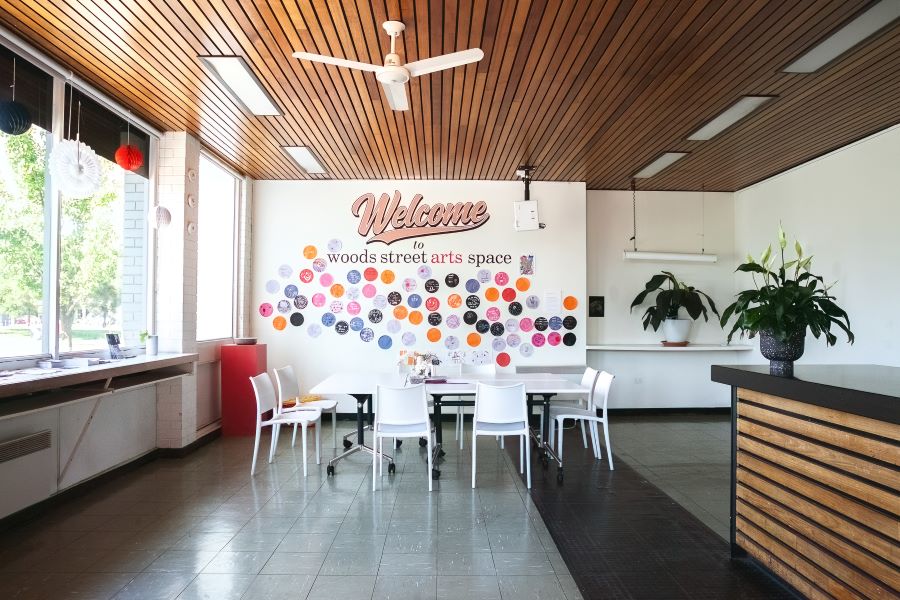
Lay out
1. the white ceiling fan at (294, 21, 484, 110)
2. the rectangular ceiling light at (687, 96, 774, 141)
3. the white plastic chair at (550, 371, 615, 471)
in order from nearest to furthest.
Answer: the white ceiling fan at (294, 21, 484, 110)
the rectangular ceiling light at (687, 96, 774, 141)
the white plastic chair at (550, 371, 615, 471)

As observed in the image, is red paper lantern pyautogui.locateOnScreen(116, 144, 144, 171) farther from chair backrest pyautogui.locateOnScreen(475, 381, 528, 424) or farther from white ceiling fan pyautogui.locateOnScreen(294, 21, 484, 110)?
chair backrest pyautogui.locateOnScreen(475, 381, 528, 424)

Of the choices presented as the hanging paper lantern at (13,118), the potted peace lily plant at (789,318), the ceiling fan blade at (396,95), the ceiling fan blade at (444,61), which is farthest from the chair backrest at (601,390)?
the hanging paper lantern at (13,118)

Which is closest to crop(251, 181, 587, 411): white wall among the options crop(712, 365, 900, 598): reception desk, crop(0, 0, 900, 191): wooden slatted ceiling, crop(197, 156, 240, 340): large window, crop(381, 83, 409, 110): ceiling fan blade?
crop(197, 156, 240, 340): large window

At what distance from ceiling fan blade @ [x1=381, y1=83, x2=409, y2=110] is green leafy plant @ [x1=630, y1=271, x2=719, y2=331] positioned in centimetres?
485

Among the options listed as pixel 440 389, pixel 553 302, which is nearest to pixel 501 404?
pixel 440 389

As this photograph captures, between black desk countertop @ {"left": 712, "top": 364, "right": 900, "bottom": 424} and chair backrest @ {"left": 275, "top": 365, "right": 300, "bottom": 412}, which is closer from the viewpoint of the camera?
black desk countertop @ {"left": 712, "top": 364, "right": 900, "bottom": 424}

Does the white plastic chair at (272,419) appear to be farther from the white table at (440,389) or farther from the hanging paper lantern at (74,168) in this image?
the hanging paper lantern at (74,168)

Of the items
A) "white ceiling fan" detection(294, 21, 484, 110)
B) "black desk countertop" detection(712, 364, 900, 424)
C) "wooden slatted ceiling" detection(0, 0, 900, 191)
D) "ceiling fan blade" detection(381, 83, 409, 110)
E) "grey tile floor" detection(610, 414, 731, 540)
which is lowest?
"grey tile floor" detection(610, 414, 731, 540)

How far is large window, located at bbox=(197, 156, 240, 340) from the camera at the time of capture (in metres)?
6.66

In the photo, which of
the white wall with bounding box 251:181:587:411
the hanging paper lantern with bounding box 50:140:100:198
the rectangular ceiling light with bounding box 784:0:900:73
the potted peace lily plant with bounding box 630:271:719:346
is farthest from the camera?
the potted peace lily plant with bounding box 630:271:719:346

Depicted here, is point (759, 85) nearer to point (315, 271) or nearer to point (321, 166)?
point (321, 166)

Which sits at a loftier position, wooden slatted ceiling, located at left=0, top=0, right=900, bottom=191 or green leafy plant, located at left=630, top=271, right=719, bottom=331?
wooden slatted ceiling, located at left=0, top=0, right=900, bottom=191

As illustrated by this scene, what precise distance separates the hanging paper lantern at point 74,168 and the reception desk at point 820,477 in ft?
14.8

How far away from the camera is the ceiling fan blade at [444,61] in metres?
3.25
